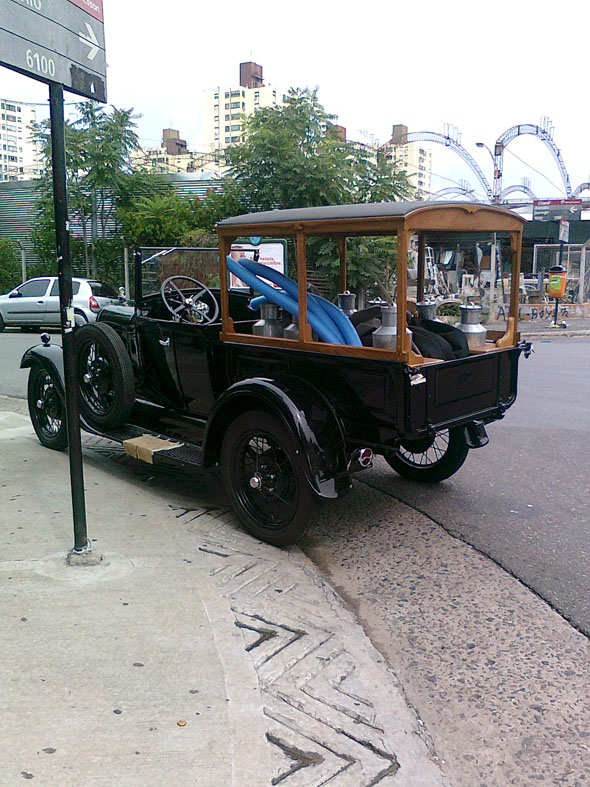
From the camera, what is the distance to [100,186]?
22594 millimetres

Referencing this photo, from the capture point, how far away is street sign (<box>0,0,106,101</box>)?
3436mm

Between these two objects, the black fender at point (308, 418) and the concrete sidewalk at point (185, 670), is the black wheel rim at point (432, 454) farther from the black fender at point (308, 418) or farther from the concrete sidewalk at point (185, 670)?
the concrete sidewalk at point (185, 670)

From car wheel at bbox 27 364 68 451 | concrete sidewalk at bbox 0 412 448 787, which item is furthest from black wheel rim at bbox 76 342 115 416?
concrete sidewalk at bbox 0 412 448 787

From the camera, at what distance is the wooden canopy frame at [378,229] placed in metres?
4.16

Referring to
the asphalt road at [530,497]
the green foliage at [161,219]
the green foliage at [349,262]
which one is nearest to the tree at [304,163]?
the green foliage at [161,219]

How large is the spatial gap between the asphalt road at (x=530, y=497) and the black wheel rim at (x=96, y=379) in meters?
2.20

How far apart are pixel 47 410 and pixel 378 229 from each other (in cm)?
382

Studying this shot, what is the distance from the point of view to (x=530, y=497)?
5.65m

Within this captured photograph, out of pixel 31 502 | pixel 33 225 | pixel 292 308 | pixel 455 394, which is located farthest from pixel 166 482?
pixel 33 225

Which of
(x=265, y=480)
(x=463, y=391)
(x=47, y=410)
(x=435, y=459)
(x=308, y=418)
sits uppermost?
(x=463, y=391)

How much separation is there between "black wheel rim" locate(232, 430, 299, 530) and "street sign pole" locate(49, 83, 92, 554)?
1.12 m

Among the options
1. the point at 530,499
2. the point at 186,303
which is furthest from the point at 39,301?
the point at 530,499

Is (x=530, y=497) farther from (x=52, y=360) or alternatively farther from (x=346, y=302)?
(x=52, y=360)

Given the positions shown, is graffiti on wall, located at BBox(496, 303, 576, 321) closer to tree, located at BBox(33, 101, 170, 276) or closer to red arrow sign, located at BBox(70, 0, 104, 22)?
tree, located at BBox(33, 101, 170, 276)
